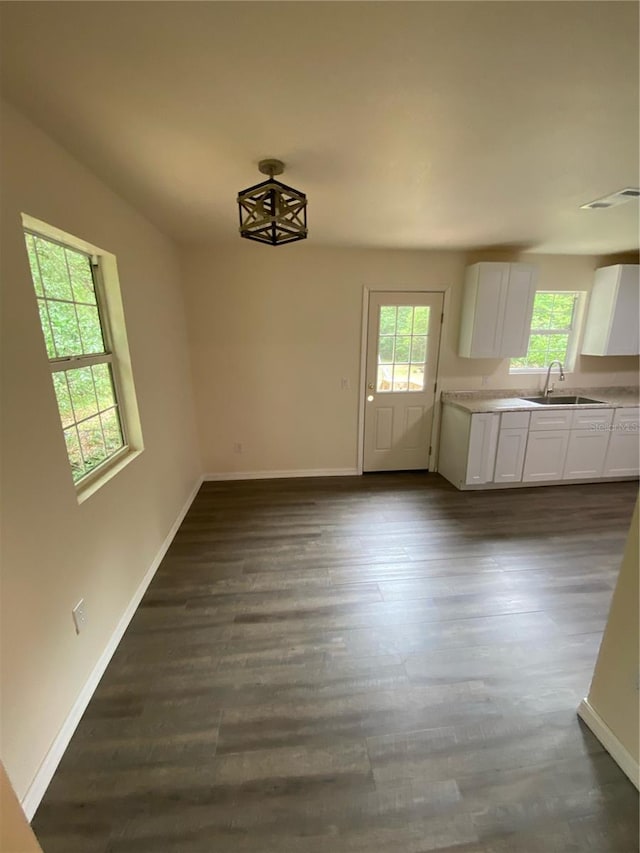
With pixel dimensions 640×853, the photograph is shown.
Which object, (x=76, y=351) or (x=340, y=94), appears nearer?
(x=340, y=94)

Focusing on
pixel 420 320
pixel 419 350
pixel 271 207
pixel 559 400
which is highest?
pixel 271 207

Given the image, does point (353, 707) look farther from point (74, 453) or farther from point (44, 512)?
point (74, 453)

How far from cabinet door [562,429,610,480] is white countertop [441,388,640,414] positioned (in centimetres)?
29

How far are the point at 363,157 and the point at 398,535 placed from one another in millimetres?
2519

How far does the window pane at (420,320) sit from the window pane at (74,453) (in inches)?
127

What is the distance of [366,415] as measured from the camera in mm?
3881

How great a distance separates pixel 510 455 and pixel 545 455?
395 mm

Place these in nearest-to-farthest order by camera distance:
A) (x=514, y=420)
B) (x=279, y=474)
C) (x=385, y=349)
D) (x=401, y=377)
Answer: (x=514, y=420)
(x=385, y=349)
(x=401, y=377)
(x=279, y=474)

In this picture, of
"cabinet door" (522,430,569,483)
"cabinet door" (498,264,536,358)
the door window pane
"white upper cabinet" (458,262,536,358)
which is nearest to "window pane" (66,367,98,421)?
the door window pane

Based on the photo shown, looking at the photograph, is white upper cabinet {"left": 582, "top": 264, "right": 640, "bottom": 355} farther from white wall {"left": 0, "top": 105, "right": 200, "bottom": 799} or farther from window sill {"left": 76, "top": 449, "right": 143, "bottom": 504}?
window sill {"left": 76, "top": 449, "right": 143, "bottom": 504}

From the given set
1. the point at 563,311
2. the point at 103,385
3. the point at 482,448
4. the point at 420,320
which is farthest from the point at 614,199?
the point at 103,385

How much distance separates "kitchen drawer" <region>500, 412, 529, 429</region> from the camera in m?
3.40

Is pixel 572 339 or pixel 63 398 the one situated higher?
pixel 572 339

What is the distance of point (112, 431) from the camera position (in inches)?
83.8
